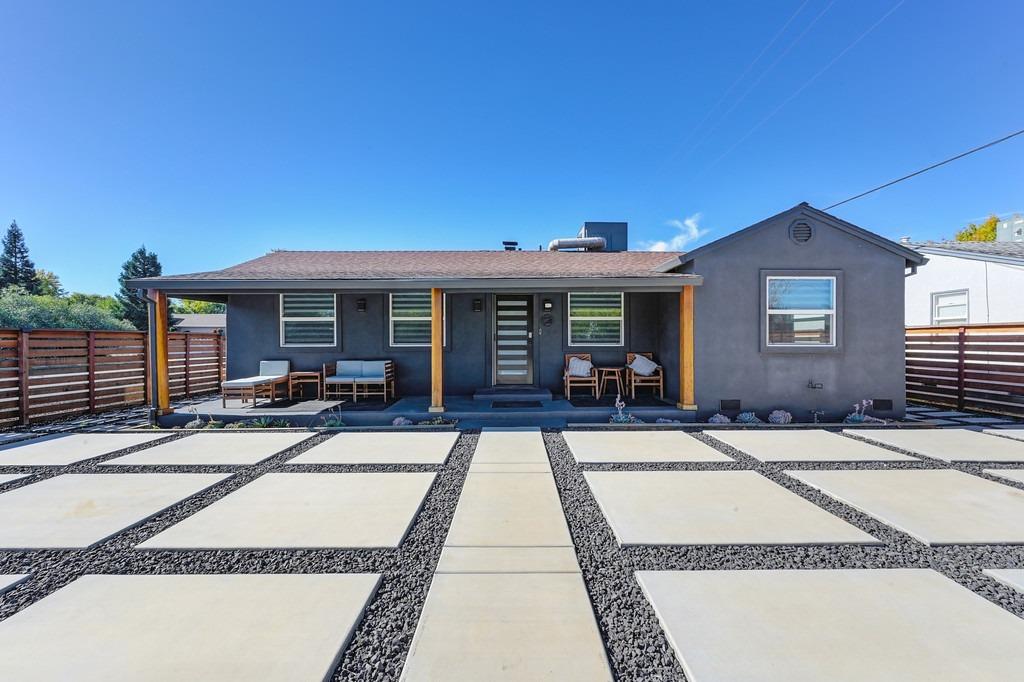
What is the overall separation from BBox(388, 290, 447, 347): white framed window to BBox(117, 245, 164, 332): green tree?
110 ft

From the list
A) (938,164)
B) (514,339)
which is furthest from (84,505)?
(938,164)

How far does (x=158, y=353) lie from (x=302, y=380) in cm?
232

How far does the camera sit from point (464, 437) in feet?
18.6

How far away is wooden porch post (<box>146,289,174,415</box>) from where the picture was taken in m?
6.50

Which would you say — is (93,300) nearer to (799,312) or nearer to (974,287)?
(799,312)

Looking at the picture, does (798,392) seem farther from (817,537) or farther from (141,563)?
(141,563)

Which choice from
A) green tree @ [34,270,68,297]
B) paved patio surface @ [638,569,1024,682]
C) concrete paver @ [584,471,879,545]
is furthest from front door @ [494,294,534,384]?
green tree @ [34,270,68,297]

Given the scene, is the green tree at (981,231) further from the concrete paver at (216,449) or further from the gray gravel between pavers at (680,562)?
the concrete paver at (216,449)

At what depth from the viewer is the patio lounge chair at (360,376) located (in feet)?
26.3

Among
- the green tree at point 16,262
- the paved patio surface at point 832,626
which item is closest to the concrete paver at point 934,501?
the paved patio surface at point 832,626

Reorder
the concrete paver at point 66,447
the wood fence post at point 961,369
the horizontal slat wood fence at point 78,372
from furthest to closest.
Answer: the wood fence post at point 961,369, the horizontal slat wood fence at point 78,372, the concrete paver at point 66,447

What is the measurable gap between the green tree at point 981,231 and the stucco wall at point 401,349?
27.4 m

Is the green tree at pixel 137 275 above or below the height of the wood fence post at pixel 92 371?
above

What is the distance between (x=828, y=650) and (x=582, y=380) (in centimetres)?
633
